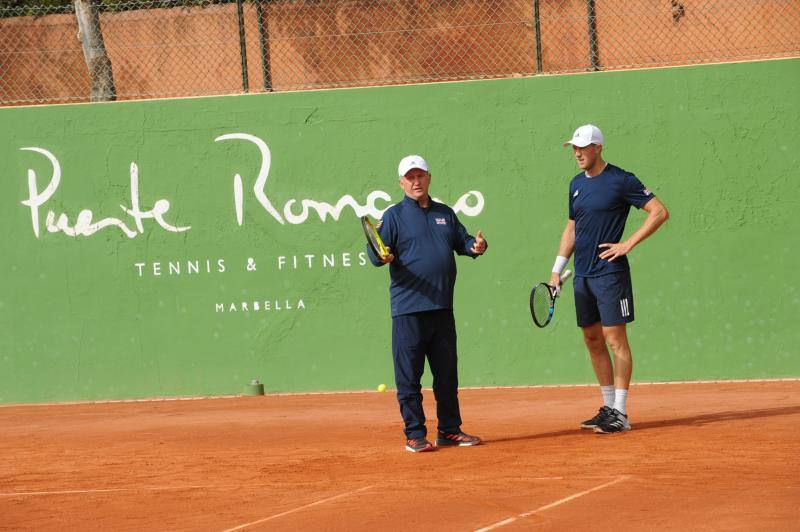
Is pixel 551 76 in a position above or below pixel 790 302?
above

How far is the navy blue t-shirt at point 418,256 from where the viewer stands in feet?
25.8

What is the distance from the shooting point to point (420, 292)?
787 cm

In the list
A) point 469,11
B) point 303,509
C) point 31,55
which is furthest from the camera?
point 31,55

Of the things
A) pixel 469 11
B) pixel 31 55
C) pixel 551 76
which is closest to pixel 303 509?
pixel 551 76

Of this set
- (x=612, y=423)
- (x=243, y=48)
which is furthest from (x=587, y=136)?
(x=243, y=48)

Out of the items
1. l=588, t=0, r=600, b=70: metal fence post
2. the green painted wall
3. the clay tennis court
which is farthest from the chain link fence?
the clay tennis court

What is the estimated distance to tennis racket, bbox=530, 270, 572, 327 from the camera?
8398 mm

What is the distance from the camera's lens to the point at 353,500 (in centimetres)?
623

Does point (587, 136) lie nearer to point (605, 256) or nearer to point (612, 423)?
point (605, 256)

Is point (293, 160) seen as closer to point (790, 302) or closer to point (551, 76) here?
point (551, 76)

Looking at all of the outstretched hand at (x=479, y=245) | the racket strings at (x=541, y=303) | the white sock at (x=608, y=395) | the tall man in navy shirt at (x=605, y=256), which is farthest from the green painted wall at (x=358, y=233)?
the outstretched hand at (x=479, y=245)

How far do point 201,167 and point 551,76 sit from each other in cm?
364

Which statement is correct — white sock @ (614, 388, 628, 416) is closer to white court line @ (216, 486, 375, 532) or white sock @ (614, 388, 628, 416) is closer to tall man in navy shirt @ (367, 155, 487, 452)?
tall man in navy shirt @ (367, 155, 487, 452)

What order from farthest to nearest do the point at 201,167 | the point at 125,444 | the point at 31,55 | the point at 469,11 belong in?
the point at 31,55 → the point at 469,11 → the point at 201,167 → the point at 125,444
